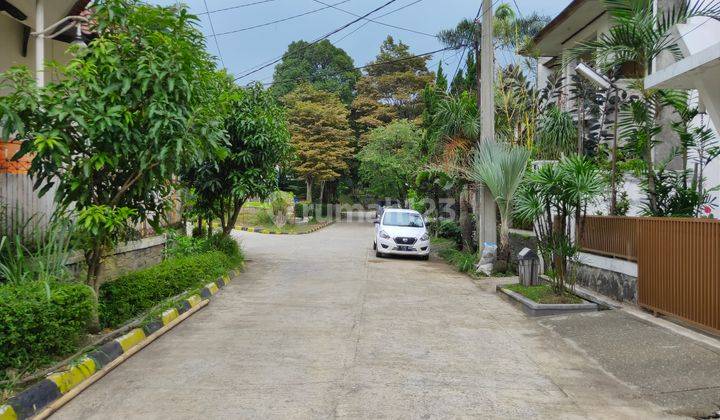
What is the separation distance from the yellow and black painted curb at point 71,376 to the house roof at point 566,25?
1316 centimetres

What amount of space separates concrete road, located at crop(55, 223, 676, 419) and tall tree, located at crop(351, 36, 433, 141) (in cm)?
3435

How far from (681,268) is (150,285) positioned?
741 centimetres

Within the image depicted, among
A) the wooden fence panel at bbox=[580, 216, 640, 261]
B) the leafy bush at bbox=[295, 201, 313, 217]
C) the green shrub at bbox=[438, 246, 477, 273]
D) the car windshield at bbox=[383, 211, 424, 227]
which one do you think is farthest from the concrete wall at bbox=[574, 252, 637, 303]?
the leafy bush at bbox=[295, 201, 313, 217]

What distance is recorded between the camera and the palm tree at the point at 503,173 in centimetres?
1244

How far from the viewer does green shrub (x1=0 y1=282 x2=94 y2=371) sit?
459 centimetres

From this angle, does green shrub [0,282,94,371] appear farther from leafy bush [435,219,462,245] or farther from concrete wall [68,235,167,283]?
leafy bush [435,219,462,245]

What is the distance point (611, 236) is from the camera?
904 centimetres

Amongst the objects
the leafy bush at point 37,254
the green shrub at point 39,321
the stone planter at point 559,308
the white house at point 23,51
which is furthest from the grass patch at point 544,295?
the white house at point 23,51

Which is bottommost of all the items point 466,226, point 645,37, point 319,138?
point 466,226

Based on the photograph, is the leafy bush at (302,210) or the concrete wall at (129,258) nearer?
the concrete wall at (129,258)

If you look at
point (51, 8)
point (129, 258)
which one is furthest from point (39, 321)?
point (51, 8)

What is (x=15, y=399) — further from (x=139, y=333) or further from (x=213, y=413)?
(x=139, y=333)

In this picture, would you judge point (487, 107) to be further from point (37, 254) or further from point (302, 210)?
point (302, 210)

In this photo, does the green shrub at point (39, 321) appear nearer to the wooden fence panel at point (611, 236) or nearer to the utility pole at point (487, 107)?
the wooden fence panel at point (611, 236)
